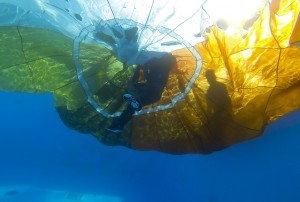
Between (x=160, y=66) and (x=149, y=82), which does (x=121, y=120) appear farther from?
(x=160, y=66)

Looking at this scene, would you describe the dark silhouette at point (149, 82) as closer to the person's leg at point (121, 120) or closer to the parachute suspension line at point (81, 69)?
the person's leg at point (121, 120)

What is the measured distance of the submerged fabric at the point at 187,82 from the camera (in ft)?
12.8

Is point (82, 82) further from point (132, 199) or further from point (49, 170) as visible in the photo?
point (132, 199)

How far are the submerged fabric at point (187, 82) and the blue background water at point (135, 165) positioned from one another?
23.6 feet

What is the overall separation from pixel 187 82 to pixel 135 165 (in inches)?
847

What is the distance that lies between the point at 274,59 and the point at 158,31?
5.08 ft

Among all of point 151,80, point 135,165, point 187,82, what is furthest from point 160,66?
point 135,165

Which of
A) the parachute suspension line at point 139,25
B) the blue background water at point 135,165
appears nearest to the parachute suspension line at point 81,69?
the parachute suspension line at point 139,25

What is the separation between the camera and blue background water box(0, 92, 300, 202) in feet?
51.7

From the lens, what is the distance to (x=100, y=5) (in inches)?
152

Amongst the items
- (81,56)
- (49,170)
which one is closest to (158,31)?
(81,56)

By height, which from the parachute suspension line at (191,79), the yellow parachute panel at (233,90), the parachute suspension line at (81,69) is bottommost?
the yellow parachute panel at (233,90)

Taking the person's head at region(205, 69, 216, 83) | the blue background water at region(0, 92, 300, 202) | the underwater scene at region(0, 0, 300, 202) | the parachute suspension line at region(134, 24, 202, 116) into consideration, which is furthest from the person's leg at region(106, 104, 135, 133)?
the blue background water at region(0, 92, 300, 202)

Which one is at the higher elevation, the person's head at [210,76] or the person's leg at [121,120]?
the person's leg at [121,120]
